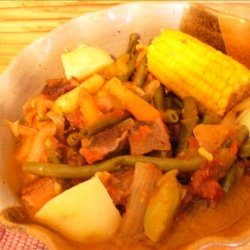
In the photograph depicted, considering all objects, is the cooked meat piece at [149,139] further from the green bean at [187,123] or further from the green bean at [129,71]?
the green bean at [129,71]

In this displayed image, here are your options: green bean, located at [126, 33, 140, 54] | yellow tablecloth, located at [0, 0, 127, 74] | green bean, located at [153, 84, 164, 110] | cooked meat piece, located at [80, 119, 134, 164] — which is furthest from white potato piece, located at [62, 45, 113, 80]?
yellow tablecloth, located at [0, 0, 127, 74]

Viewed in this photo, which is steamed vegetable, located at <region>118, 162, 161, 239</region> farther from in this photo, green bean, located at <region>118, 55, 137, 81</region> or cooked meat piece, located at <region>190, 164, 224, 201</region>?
green bean, located at <region>118, 55, 137, 81</region>

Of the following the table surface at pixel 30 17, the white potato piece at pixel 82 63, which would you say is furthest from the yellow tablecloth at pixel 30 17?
the white potato piece at pixel 82 63

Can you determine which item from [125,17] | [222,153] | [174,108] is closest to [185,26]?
[125,17]

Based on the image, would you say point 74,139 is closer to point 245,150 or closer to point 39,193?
point 39,193

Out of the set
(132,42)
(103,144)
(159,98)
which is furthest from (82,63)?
(103,144)
